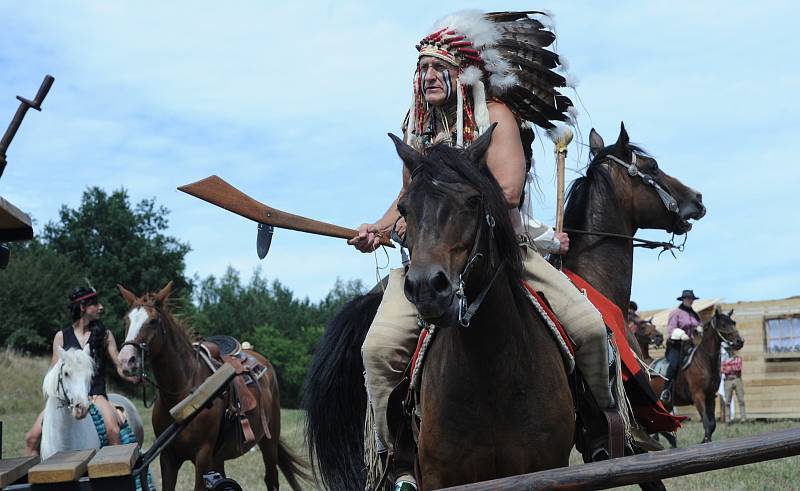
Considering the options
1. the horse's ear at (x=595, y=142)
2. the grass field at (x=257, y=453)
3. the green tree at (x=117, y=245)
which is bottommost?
the grass field at (x=257, y=453)

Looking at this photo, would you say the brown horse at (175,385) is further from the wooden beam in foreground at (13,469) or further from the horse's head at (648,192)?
the wooden beam in foreground at (13,469)

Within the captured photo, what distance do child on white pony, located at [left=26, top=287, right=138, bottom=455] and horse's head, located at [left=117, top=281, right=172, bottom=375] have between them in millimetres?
211

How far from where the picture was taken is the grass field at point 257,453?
848cm

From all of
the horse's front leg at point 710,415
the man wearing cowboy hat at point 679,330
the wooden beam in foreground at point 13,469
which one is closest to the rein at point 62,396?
the wooden beam in foreground at point 13,469

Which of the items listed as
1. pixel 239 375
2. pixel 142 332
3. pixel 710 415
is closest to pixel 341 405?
pixel 142 332

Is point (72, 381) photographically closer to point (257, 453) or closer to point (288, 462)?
point (288, 462)

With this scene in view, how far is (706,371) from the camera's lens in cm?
1559

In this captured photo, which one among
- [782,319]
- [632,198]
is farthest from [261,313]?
[632,198]

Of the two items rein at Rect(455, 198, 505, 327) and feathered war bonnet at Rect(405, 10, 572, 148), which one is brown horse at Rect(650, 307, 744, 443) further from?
rein at Rect(455, 198, 505, 327)

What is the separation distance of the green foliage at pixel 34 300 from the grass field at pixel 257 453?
39.9ft

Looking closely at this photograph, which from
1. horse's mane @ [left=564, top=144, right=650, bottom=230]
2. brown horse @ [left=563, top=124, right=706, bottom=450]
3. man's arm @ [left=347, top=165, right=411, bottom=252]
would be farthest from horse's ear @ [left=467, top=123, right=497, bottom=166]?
horse's mane @ [left=564, top=144, right=650, bottom=230]

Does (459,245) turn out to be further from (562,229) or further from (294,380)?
(294,380)

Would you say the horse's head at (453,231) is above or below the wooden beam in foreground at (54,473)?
above

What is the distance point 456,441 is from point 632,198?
2845 mm
